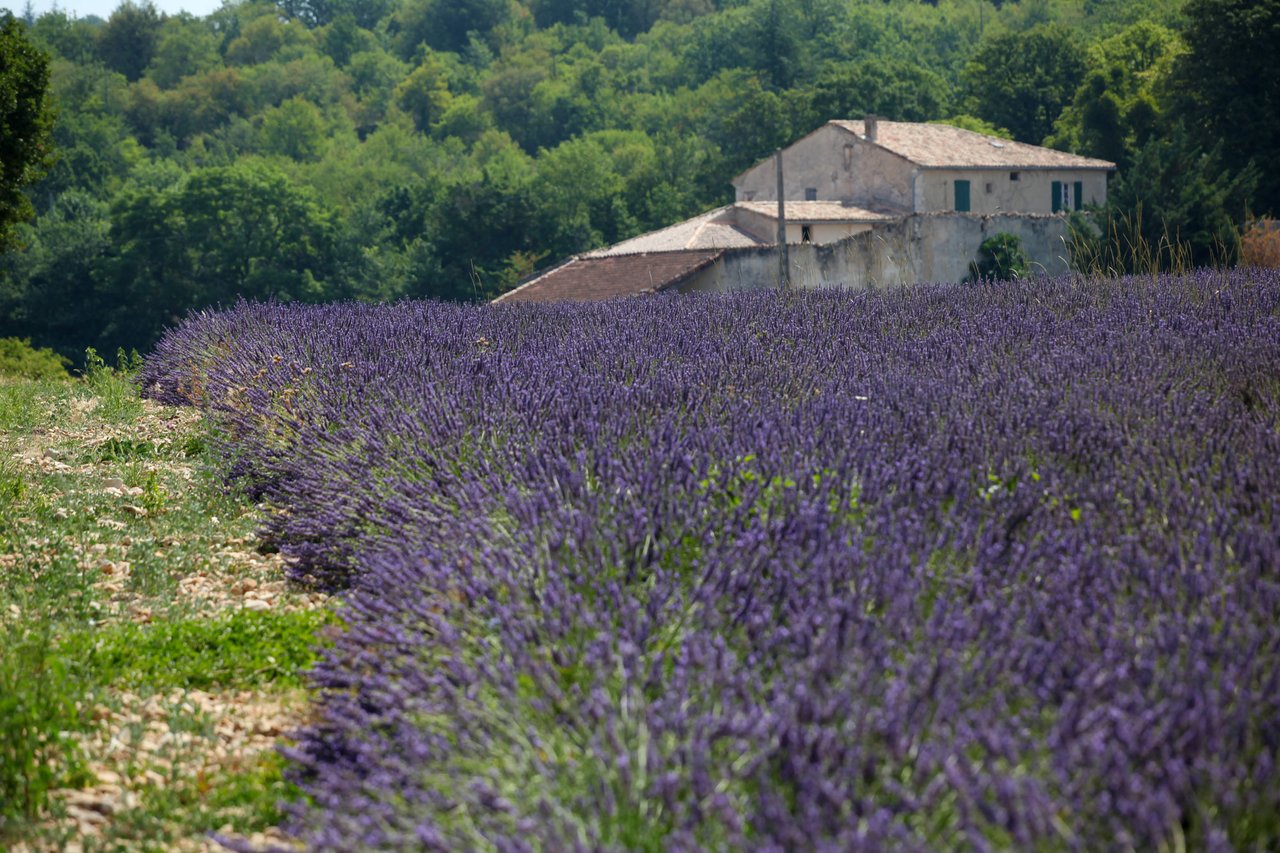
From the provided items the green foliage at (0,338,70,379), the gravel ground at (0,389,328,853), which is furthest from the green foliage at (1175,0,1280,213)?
the gravel ground at (0,389,328,853)

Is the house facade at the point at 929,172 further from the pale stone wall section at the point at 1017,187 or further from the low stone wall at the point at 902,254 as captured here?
the low stone wall at the point at 902,254

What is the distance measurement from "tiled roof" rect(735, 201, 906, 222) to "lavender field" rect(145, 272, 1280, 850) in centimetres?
3085

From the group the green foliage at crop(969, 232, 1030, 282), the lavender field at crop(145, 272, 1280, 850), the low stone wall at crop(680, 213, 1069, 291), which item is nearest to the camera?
the lavender field at crop(145, 272, 1280, 850)

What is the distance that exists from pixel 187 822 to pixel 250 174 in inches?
2120

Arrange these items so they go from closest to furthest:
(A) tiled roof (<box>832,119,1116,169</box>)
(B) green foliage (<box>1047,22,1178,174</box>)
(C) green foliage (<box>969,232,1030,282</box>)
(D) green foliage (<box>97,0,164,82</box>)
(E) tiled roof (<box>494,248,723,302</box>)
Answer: (C) green foliage (<box>969,232,1030,282</box>)
(E) tiled roof (<box>494,248,723,302</box>)
(A) tiled roof (<box>832,119,1116,169</box>)
(B) green foliage (<box>1047,22,1178,174</box>)
(D) green foliage (<box>97,0,164,82</box>)

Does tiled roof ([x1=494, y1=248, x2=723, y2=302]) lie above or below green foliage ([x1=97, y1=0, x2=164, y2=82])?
below

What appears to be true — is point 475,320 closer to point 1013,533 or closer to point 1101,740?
point 1013,533

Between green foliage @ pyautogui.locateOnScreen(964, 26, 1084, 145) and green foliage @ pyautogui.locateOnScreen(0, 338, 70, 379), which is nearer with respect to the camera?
green foliage @ pyautogui.locateOnScreen(0, 338, 70, 379)

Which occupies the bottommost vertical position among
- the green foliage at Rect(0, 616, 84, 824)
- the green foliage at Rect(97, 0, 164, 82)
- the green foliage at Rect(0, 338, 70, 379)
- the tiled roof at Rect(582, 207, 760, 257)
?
the green foliage at Rect(0, 338, 70, 379)

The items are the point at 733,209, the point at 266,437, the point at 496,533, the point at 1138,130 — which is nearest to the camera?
the point at 496,533

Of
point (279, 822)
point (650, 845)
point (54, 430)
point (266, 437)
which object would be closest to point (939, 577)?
point (650, 845)

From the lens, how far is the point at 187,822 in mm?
3059

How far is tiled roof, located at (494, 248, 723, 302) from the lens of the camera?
2841 cm

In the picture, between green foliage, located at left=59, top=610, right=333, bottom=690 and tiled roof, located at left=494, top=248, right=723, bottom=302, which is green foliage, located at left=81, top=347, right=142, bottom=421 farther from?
tiled roof, located at left=494, top=248, right=723, bottom=302
